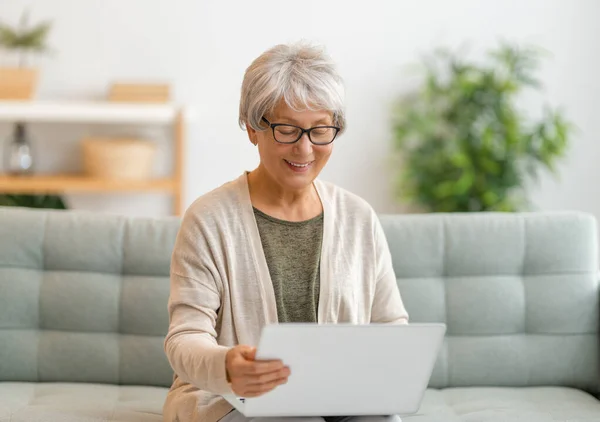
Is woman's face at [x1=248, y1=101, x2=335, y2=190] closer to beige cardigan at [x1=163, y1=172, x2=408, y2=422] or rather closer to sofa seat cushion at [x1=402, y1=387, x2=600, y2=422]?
beige cardigan at [x1=163, y1=172, x2=408, y2=422]

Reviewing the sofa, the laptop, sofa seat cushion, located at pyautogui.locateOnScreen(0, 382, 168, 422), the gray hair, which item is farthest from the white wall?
the laptop

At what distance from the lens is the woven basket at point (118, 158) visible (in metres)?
3.92

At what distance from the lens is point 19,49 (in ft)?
13.5

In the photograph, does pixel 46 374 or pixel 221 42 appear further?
pixel 221 42

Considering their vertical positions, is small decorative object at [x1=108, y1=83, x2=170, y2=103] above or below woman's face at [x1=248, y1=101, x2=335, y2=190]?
above

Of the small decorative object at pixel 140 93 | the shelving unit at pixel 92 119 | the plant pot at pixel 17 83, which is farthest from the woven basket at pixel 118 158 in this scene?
the plant pot at pixel 17 83

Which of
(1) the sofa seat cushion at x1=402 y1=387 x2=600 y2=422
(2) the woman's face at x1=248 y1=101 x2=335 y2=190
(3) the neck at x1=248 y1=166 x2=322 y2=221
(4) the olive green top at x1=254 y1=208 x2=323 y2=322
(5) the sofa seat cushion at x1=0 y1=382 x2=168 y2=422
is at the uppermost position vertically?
(2) the woman's face at x1=248 y1=101 x2=335 y2=190

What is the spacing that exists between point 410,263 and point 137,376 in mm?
768

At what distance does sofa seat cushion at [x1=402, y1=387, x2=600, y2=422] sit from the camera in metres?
2.08

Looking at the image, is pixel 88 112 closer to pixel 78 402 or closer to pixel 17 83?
pixel 17 83

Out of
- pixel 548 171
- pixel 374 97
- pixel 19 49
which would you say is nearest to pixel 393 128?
pixel 374 97

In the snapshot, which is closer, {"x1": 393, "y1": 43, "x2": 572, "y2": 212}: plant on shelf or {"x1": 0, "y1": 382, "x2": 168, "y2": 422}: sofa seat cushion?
{"x1": 0, "y1": 382, "x2": 168, "y2": 422}: sofa seat cushion

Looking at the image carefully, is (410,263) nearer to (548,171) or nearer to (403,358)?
(403,358)

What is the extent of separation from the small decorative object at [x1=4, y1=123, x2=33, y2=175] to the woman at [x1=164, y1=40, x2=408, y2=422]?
7.90 ft
